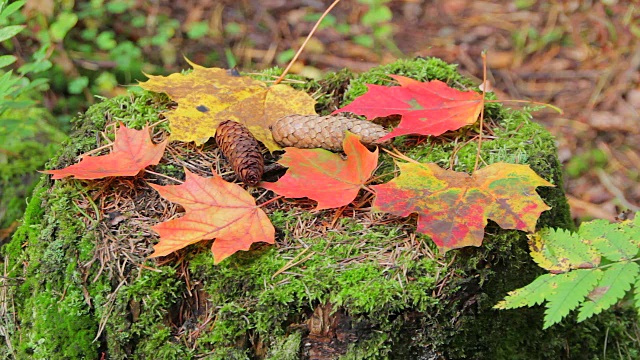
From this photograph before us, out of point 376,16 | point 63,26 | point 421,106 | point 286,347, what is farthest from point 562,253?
point 63,26

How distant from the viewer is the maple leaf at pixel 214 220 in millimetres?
1886

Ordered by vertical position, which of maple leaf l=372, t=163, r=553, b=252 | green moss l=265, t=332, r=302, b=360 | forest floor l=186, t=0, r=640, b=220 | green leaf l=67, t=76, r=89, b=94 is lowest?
forest floor l=186, t=0, r=640, b=220

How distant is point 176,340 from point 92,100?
312 centimetres

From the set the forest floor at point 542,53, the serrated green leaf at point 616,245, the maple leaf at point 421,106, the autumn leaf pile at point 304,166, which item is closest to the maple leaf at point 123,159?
the autumn leaf pile at point 304,166

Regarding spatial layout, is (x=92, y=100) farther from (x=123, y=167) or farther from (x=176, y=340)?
(x=176, y=340)

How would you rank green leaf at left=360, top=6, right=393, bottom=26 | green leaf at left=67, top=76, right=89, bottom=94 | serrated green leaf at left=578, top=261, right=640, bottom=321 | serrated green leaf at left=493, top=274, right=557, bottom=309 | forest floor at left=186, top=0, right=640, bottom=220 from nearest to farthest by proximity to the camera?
1. serrated green leaf at left=578, top=261, right=640, bottom=321
2. serrated green leaf at left=493, top=274, right=557, bottom=309
3. forest floor at left=186, top=0, right=640, bottom=220
4. green leaf at left=67, top=76, right=89, bottom=94
5. green leaf at left=360, top=6, right=393, bottom=26

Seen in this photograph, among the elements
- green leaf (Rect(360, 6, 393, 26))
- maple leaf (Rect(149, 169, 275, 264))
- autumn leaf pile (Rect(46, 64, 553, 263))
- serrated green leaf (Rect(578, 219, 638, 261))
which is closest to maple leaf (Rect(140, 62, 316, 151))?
autumn leaf pile (Rect(46, 64, 553, 263))

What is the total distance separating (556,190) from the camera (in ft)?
7.79

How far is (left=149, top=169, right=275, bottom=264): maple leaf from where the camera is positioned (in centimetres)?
189

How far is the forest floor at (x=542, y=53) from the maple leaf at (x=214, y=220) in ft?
8.66

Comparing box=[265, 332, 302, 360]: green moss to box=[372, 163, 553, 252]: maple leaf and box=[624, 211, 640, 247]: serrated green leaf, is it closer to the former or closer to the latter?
box=[372, 163, 553, 252]: maple leaf

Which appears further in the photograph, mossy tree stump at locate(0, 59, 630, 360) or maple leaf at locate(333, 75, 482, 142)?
maple leaf at locate(333, 75, 482, 142)

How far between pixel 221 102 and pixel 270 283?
0.85 m

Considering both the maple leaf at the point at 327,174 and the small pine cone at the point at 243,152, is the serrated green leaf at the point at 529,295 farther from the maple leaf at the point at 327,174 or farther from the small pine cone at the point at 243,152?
the small pine cone at the point at 243,152
